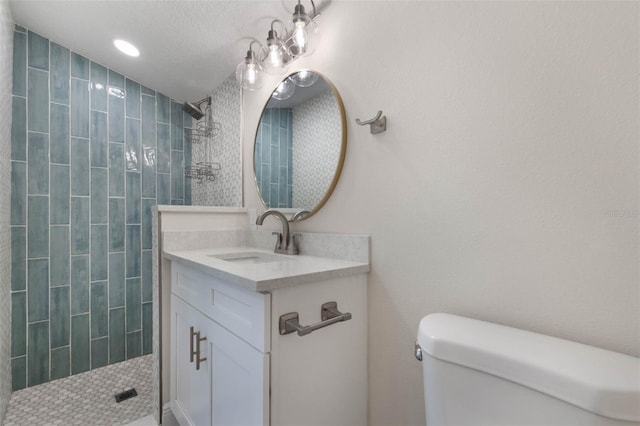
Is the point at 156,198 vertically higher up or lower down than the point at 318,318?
higher up

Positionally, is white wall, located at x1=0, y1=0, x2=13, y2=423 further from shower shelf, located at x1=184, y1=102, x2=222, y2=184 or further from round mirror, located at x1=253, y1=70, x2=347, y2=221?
round mirror, located at x1=253, y1=70, x2=347, y2=221

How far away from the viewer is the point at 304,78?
1394 millimetres

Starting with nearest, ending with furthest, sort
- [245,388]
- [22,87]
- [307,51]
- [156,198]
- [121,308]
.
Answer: [245,388] → [307,51] → [22,87] → [121,308] → [156,198]

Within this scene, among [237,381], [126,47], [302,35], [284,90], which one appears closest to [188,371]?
[237,381]

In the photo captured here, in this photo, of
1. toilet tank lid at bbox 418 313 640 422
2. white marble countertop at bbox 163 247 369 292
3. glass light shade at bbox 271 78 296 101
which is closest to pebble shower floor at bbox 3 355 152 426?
white marble countertop at bbox 163 247 369 292

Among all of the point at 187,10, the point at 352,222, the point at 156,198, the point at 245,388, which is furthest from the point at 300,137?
the point at 156,198

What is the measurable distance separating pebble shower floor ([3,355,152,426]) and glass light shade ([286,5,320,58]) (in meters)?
1.96

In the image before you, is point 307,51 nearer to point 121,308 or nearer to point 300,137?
point 300,137

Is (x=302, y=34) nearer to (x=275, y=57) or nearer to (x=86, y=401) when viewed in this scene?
(x=275, y=57)

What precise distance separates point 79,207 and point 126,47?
107 cm

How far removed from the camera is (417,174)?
37.8 inches

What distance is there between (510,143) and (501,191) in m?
0.12

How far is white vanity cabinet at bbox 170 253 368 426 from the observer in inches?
31.8

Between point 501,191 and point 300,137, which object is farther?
point 300,137
